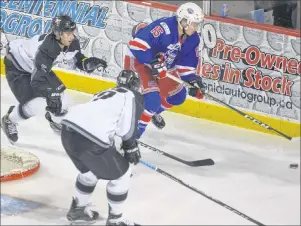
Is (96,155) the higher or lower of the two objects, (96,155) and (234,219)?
the higher

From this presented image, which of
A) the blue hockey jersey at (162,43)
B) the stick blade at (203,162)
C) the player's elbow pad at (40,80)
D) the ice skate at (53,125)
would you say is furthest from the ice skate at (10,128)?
the stick blade at (203,162)

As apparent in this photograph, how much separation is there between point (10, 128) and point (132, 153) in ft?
4.68

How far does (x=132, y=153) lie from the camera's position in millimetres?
4828

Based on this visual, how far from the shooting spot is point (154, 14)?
6914 millimetres

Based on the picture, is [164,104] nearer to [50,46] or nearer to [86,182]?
[50,46]

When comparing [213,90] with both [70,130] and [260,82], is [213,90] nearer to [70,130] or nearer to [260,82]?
[260,82]

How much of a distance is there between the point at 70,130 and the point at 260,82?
89.2 inches

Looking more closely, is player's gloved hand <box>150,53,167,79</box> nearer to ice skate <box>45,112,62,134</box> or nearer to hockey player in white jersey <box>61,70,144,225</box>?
ice skate <box>45,112,62,134</box>

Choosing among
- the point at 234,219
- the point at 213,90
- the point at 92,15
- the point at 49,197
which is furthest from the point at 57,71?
the point at 234,219

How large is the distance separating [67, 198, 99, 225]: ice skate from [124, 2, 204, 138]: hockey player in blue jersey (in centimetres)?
105

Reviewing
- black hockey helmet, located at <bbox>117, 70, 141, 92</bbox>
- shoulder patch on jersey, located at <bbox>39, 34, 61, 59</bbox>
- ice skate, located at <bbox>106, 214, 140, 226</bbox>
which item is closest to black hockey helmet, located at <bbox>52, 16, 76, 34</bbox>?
shoulder patch on jersey, located at <bbox>39, 34, 61, 59</bbox>

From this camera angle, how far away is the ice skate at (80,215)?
5.09 metres

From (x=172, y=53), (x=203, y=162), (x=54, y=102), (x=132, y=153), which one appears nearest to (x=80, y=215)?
(x=132, y=153)

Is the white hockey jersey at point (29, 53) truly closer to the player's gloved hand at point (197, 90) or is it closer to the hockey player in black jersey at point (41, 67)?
the hockey player in black jersey at point (41, 67)
